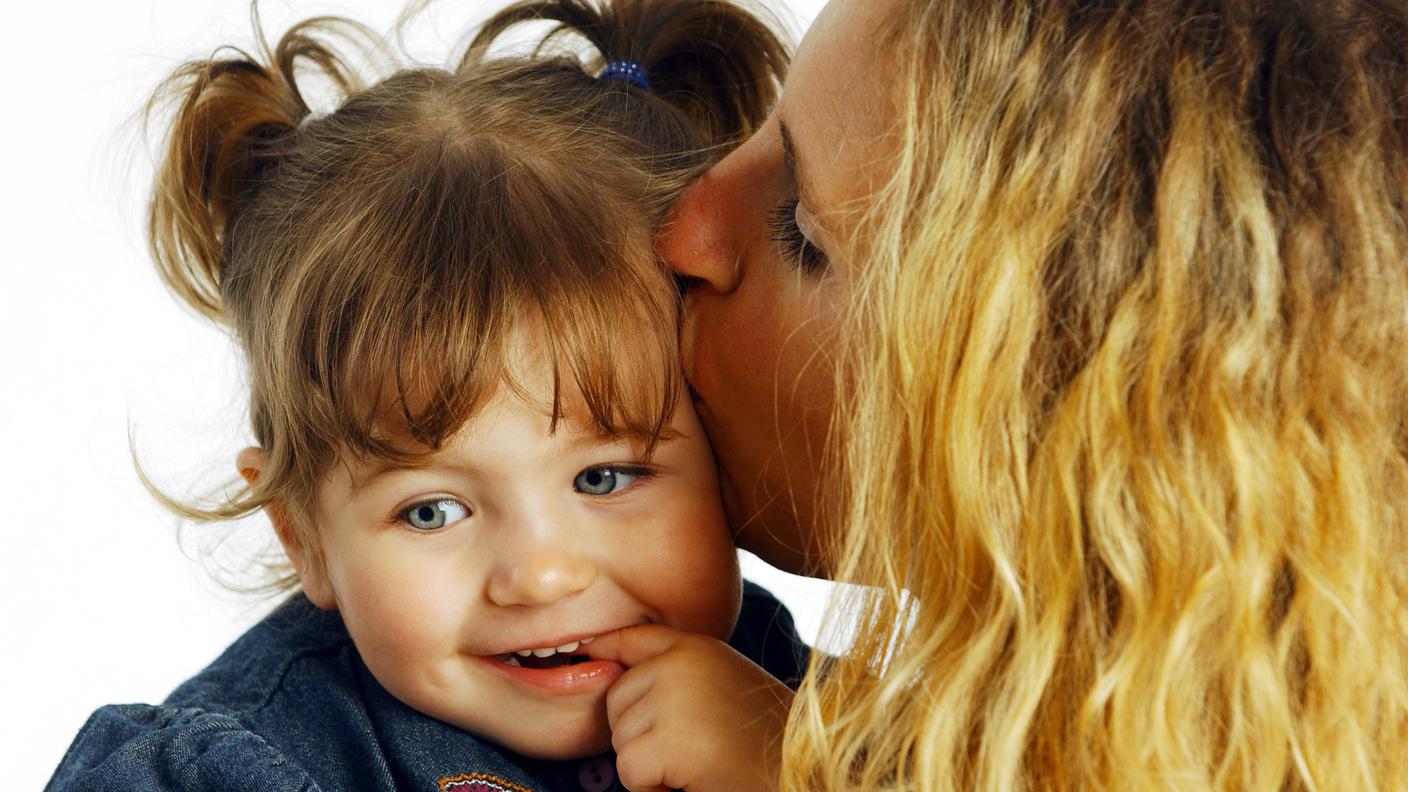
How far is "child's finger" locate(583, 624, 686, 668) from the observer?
4.26 ft

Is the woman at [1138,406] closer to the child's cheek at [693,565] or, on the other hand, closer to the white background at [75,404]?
the child's cheek at [693,565]

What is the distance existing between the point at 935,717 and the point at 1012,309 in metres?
0.27

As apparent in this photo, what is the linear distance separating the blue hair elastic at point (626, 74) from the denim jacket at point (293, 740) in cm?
62

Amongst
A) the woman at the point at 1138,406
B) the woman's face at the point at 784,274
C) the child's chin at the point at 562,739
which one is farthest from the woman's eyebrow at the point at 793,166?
the child's chin at the point at 562,739

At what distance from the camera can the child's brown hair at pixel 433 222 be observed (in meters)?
1.27

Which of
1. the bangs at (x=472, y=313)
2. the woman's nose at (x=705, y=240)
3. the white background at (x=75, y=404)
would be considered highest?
the woman's nose at (x=705, y=240)

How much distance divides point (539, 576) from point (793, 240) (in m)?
0.34

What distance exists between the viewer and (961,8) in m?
1.02

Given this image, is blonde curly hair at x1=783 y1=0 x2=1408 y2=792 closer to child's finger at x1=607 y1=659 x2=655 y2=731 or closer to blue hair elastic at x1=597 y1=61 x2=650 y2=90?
child's finger at x1=607 y1=659 x2=655 y2=731

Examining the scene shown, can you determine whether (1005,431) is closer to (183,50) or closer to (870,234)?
(870,234)

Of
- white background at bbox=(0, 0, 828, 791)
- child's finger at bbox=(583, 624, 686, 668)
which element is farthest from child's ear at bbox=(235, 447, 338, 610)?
white background at bbox=(0, 0, 828, 791)

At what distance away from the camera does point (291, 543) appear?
1.46 m

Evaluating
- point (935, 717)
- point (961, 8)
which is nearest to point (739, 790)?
point (935, 717)

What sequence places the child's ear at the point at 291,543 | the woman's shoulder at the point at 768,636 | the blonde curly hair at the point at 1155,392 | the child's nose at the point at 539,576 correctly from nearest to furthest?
the blonde curly hair at the point at 1155,392
the child's nose at the point at 539,576
the child's ear at the point at 291,543
the woman's shoulder at the point at 768,636
